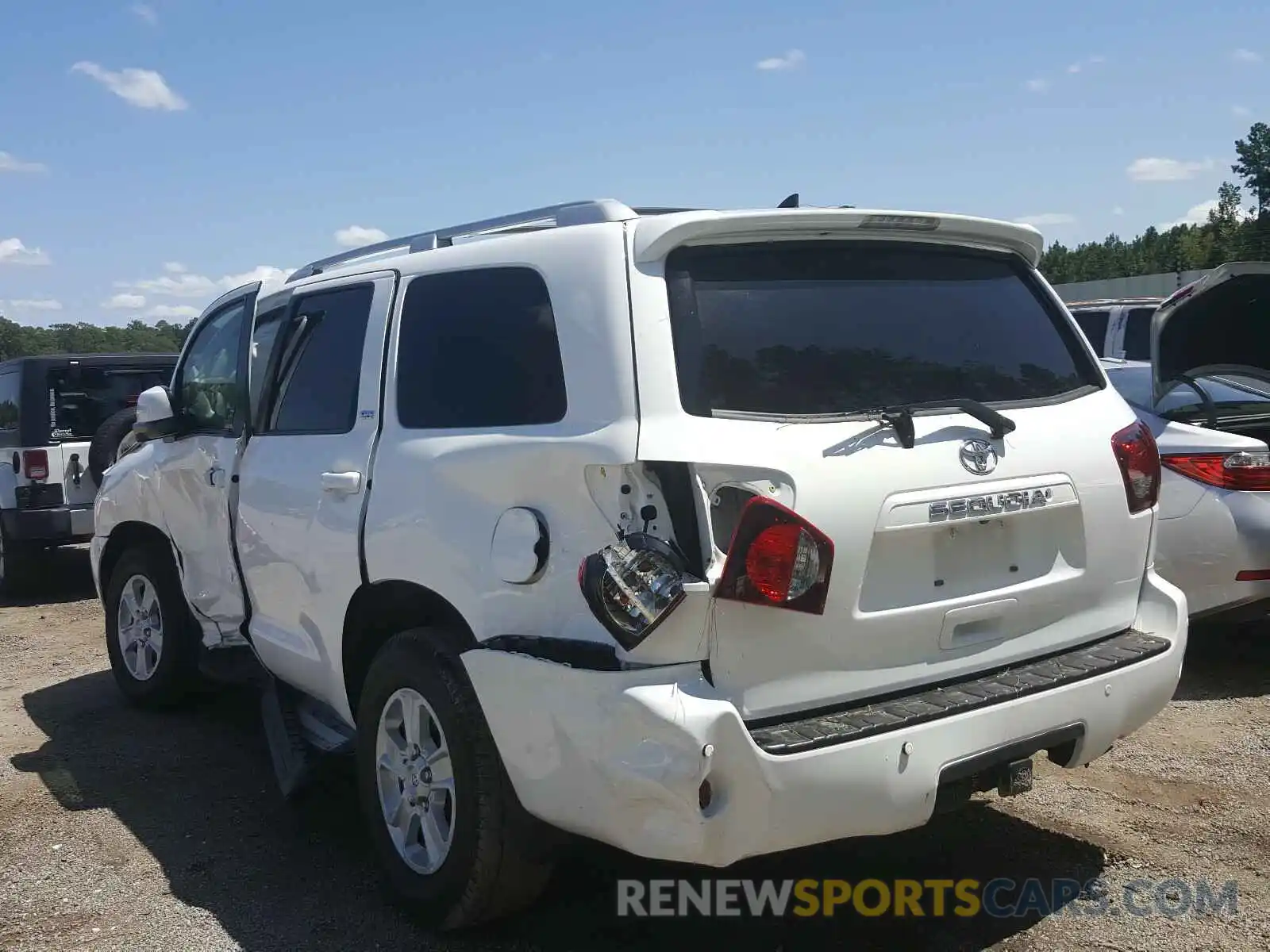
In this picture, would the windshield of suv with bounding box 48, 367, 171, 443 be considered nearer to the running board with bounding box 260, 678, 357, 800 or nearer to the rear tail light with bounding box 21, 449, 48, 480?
the rear tail light with bounding box 21, 449, 48, 480

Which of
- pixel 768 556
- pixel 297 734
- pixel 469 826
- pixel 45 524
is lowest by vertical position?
pixel 297 734

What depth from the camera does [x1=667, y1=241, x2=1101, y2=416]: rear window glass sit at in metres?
3.16

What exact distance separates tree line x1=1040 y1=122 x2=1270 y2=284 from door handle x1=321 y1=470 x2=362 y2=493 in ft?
198

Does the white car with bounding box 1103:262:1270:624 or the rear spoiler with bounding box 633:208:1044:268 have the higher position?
the rear spoiler with bounding box 633:208:1044:268

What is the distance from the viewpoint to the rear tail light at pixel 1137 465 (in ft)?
12.2

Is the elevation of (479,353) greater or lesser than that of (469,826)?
greater

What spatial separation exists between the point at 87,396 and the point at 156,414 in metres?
5.42

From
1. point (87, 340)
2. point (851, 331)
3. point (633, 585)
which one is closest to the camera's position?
point (633, 585)

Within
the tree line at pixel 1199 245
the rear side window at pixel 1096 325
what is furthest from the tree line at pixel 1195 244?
the rear side window at pixel 1096 325

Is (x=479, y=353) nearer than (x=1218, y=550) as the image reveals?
Yes

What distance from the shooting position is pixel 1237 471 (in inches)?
225

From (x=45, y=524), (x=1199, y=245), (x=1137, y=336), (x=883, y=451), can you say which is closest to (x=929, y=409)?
(x=883, y=451)

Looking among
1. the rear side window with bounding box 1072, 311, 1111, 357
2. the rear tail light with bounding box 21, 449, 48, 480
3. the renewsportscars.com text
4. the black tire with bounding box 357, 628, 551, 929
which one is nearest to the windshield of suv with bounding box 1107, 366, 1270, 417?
the renewsportscars.com text

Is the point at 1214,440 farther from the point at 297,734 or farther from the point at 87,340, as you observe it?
the point at 87,340
